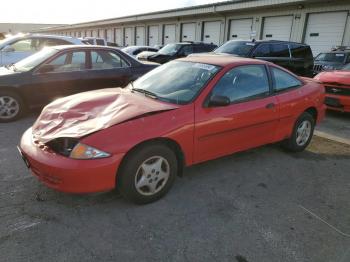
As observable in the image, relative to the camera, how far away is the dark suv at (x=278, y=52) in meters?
10.1

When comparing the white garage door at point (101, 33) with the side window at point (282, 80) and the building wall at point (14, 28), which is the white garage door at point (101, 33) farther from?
the side window at point (282, 80)

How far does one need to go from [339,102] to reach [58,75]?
6261 mm

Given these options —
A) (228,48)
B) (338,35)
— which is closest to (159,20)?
(338,35)

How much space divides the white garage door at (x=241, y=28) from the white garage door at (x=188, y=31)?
428 centimetres

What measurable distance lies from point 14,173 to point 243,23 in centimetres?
1921

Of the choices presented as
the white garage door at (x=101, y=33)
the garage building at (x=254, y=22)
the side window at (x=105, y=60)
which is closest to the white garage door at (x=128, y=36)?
the garage building at (x=254, y=22)

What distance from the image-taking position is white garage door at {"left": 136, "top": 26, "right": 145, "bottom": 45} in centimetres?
3195

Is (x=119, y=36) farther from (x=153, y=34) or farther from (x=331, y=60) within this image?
(x=331, y=60)

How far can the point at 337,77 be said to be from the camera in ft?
24.7

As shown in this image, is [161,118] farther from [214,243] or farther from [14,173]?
[14,173]

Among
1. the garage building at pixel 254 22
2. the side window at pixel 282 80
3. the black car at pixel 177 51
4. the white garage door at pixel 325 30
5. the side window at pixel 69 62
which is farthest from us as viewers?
the garage building at pixel 254 22

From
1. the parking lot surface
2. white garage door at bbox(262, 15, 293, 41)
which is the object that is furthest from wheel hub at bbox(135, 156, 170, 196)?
white garage door at bbox(262, 15, 293, 41)

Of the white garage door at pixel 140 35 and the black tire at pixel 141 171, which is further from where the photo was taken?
the white garage door at pixel 140 35

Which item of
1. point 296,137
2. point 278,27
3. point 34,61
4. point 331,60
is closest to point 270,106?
point 296,137
